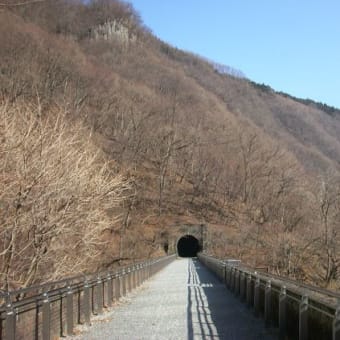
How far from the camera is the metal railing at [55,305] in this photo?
8.08 metres

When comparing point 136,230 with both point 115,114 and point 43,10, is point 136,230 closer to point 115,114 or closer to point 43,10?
point 115,114

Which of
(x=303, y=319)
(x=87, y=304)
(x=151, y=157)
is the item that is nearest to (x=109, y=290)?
(x=87, y=304)

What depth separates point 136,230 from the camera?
247 feet

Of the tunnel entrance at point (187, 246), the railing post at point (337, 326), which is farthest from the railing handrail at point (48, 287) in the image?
the tunnel entrance at point (187, 246)

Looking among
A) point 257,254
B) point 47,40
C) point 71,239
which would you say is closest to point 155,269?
point 71,239

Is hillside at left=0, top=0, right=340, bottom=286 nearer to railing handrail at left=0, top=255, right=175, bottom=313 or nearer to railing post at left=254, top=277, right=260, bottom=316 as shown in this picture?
railing handrail at left=0, top=255, right=175, bottom=313

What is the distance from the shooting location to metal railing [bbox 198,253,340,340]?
7.83 m

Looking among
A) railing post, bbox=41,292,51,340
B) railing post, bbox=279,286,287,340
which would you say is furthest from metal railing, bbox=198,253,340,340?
railing post, bbox=41,292,51,340

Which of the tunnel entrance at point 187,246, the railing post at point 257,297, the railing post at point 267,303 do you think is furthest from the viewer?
the tunnel entrance at point 187,246

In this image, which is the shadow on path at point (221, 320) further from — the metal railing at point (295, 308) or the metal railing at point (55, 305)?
the metal railing at point (55, 305)

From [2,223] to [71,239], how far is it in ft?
12.9

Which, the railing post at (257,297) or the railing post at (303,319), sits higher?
the railing post at (303,319)

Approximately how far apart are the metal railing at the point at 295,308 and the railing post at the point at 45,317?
160 inches

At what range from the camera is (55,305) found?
33.9 feet
